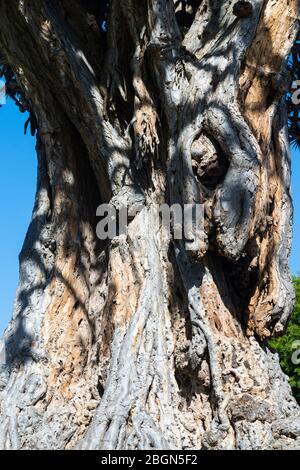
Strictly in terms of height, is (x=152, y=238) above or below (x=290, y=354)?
above

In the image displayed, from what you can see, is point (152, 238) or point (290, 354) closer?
point (152, 238)

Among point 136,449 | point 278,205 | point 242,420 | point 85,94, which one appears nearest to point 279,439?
point 242,420

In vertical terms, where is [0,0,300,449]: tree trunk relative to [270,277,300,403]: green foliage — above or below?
above

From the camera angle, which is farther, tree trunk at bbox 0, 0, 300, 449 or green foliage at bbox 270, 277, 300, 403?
green foliage at bbox 270, 277, 300, 403

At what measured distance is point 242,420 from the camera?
435 centimetres

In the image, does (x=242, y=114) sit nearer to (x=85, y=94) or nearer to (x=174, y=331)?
(x=85, y=94)

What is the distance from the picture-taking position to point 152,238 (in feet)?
17.0

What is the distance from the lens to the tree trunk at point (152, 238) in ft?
15.1

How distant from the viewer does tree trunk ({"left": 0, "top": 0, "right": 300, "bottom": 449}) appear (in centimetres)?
459

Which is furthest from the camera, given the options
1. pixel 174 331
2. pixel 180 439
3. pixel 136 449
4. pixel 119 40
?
pixel 119 40

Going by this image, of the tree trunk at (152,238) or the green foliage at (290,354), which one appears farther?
the green foliage at (290,354)

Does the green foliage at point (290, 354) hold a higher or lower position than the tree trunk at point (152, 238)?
lower

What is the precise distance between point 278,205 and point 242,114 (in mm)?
808

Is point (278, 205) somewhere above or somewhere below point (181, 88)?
below
